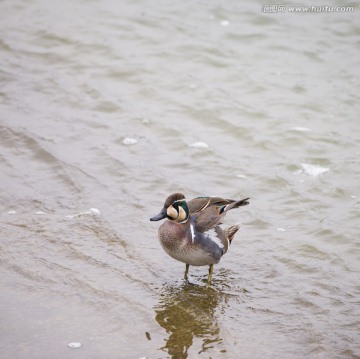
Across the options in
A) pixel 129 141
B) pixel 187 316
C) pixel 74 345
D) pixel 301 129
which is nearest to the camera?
pixel 74 345

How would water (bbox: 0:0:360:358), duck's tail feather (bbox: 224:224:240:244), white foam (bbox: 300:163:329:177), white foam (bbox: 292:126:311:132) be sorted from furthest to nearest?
white foam (bbox: 292:126:311:132) → white foam (bbox: 300:163:329:177) → duck's tail feather (bbox: 224:224:240:244) → water (bbox: 0:0:360:358)

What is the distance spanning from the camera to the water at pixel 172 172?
573 cm

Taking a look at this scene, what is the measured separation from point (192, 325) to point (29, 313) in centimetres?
141

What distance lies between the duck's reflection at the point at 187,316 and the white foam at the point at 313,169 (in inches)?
128

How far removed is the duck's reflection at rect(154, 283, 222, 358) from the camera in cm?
548

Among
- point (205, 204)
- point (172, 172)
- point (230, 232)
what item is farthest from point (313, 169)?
point (205, 204)

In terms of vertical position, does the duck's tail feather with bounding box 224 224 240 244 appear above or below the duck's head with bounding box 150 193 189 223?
below

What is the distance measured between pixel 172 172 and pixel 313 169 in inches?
78.8

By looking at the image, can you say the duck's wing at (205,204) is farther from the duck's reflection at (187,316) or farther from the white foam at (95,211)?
the white foam at (95,211)

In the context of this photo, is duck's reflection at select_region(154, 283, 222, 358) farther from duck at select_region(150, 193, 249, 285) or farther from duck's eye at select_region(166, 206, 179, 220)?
duck's eye at select_region(166, 206, 179, 220)

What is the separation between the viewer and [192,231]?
6.35 m

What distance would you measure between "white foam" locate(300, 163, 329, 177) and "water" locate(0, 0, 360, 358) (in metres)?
0.04

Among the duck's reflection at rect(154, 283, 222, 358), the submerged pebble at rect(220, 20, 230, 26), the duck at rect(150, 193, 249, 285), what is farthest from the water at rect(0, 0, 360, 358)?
the duck at rect(150, 193, 249, 285)

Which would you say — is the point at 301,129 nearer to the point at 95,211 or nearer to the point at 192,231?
the point at 95,211
